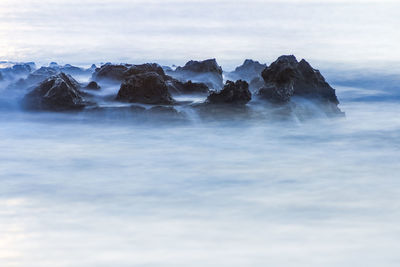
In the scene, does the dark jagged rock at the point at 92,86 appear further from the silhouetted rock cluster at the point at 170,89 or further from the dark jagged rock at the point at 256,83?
the dark jagged rock at the point at 256,83

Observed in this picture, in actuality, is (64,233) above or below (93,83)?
below

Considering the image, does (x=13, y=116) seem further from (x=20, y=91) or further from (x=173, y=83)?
(x=173, y=83)

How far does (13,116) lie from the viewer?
39.1ft

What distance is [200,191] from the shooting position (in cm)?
894

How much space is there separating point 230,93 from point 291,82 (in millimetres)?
1003

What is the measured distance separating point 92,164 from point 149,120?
1659mm

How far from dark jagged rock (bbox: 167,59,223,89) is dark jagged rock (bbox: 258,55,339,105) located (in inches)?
48.2

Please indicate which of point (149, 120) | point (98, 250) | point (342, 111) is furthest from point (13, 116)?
point (98, 250)

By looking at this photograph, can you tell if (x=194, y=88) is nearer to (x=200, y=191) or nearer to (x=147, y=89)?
(x=147, y=89)

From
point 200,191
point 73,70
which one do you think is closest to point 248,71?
point 73,70

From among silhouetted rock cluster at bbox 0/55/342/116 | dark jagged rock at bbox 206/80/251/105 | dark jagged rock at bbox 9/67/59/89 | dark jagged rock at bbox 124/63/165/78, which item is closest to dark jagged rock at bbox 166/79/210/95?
silhouetted rock cluster at bbox 0/55/342/116

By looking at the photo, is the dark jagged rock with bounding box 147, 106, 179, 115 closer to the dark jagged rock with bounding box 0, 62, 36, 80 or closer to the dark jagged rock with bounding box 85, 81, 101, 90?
the dark jagged rock with bounding box 85, 81, 101, 90

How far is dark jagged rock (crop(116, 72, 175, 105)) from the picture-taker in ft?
37.7

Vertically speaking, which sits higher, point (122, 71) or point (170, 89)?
point (122, 71)
